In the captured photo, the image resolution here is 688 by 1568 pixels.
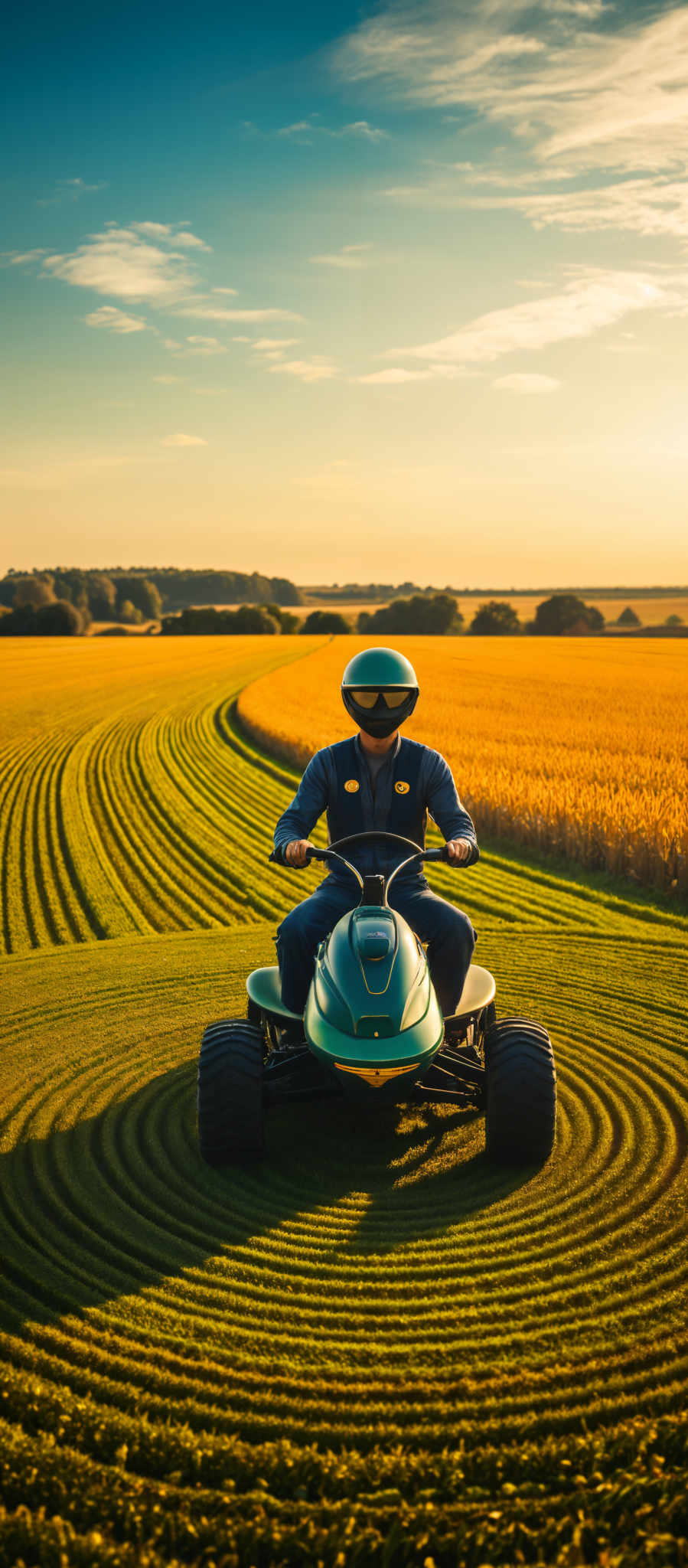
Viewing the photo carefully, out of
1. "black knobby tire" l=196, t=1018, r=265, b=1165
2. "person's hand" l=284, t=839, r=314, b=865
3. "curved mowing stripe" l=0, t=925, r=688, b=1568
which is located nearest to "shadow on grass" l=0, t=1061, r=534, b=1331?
"curved mowing stripe" l=0, t=925, r=688, b=1568

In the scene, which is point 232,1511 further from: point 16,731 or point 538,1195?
point 16,731

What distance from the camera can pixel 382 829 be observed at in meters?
5.81

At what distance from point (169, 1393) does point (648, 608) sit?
102261 mm

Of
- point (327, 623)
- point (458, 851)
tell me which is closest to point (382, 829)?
point (458, 851)

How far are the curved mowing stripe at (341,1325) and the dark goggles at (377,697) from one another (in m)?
2.19

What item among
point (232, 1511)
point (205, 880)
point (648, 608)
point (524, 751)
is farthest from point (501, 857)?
point (648, 608)

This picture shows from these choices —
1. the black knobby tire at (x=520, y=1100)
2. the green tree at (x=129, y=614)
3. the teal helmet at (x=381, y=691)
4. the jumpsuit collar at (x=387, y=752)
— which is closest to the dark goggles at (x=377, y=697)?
the teal helmet at (x=381, y=691)

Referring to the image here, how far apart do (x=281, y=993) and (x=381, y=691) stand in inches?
66.9

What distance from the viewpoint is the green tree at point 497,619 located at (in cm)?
9044

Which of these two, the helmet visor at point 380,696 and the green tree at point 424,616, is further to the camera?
the green tree at point 424,616

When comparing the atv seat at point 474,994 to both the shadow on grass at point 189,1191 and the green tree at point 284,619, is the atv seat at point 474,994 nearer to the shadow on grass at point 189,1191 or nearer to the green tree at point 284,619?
the shadow on grass at point 189,1191

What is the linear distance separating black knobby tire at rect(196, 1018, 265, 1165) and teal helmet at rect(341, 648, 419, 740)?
1.77 metres

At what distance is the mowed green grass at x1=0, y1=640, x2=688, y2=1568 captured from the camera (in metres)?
3.05

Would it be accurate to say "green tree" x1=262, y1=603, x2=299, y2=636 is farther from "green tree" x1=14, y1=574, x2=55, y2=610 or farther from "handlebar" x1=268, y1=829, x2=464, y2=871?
"handlebar" x1=268, y1=829, x2=464, y2=871
